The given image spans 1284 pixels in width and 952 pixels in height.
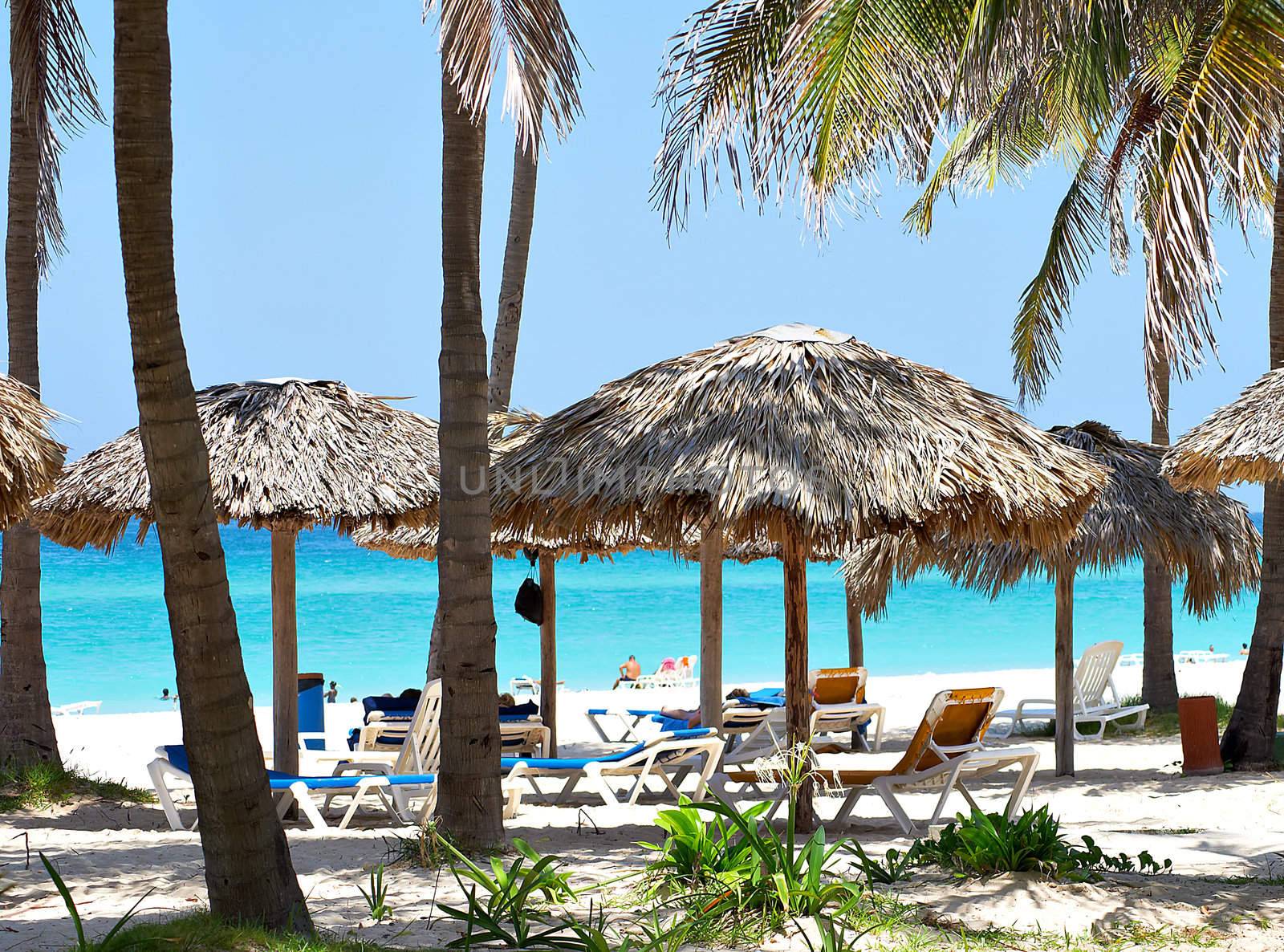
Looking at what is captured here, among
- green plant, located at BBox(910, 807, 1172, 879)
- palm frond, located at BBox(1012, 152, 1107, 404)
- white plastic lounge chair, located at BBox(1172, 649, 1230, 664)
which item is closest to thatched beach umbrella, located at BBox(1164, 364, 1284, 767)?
palm frond, located at BBox(1012, 152, 1107, 404)

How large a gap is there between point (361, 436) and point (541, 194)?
17999 cm

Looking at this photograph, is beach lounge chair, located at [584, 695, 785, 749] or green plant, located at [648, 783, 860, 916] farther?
beach lounge chair, located at [584, 695, 785, 749]

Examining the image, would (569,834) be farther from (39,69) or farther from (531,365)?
(531,365)

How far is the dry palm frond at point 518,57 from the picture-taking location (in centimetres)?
509

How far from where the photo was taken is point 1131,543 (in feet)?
30.6

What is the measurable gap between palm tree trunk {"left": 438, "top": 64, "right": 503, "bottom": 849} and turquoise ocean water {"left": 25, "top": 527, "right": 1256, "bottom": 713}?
21077 millimetres

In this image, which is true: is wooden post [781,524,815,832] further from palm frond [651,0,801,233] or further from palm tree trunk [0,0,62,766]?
palm tree trunk [0,0,62,766]

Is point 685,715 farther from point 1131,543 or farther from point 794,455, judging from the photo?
point 794,455

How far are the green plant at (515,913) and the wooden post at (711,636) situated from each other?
10.8ft

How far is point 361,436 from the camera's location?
8062 millimetres

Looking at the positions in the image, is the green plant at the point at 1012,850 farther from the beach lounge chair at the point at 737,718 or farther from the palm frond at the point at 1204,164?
the beach lounge chair at the point at 737,718

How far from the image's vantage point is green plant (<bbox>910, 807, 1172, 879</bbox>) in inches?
185

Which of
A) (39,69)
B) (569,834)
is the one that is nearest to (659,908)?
(569,834)

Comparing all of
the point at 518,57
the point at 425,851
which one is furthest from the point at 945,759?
the point at 518,57
